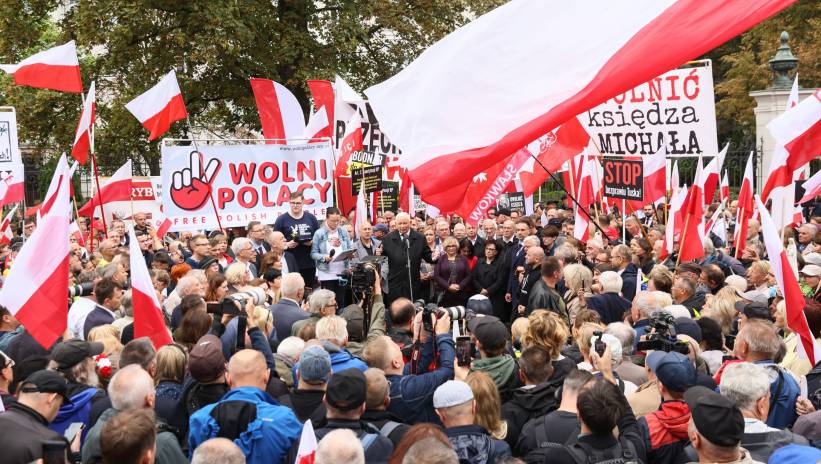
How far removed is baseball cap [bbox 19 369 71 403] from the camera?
502 centimetres

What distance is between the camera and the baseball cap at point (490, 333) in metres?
5.95

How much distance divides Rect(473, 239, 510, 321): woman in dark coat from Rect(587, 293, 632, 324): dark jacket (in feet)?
11.5

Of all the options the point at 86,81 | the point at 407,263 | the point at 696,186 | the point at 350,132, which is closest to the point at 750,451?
the point at 696,186

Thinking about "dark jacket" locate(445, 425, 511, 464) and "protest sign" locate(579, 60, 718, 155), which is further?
"protest sign" locate(579, 60, 718, 155)

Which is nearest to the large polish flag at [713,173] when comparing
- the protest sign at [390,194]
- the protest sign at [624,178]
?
the protest sign at [624,178]

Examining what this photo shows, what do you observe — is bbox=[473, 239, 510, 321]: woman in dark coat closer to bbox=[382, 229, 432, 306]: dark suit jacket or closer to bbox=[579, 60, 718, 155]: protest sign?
bbox=[382, 229, 432, 306]: dark suit jacket

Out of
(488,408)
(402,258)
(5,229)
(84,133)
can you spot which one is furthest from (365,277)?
(5,229)

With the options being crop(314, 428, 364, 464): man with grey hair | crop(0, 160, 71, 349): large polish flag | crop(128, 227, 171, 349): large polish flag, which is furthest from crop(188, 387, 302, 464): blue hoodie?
crop(0, 160, 71, 349): large polish flag

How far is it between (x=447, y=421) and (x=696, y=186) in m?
6.99

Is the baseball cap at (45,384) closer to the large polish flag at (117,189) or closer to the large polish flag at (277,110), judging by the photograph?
the large polish flag at (117,189)

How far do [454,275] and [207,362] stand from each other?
7175 millimetres

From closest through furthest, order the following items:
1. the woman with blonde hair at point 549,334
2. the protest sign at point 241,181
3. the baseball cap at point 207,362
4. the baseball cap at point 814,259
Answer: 1. the baseball cap at point 207,362
2. the woman with blonde hair at point 549,334
3. the baseball cap at point 814,259
4. the protest sign at point 241,181

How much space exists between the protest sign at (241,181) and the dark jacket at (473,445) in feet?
29.3

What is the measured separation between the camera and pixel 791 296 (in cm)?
621
